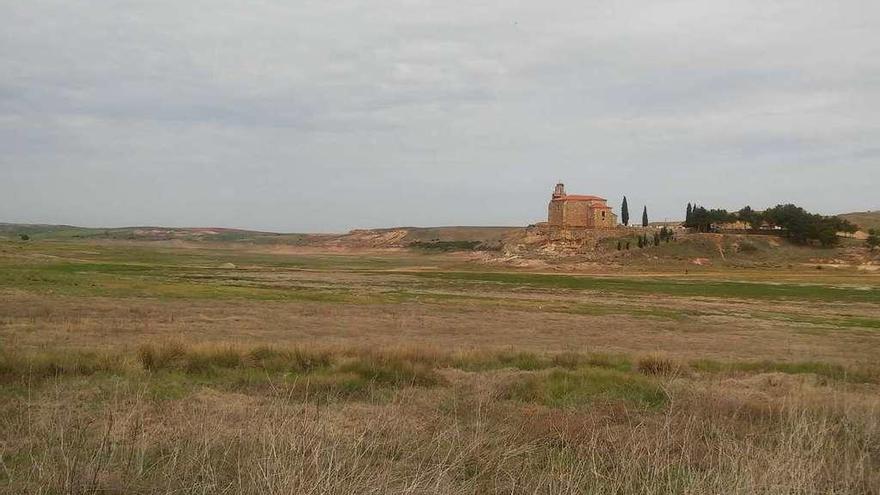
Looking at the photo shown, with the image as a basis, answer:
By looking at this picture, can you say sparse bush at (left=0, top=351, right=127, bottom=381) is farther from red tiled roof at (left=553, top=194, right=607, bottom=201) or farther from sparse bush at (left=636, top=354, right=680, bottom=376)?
red tiled roof at (left=553, top=194, right=607, bottom=201)

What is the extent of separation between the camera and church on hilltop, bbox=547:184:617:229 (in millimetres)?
120312

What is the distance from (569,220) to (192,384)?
376ft

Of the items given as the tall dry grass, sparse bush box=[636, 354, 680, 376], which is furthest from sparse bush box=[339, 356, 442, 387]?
sparse bush box=[636, 354, 680, 376]

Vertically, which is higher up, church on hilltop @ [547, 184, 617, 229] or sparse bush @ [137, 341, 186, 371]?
church on hilltop @ [547, 184, 617, 229]

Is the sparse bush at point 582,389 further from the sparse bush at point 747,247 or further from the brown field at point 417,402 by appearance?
the sparse bush at point 747,247

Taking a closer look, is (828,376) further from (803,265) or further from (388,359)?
(803,265)

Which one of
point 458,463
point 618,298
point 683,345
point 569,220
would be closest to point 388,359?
point 458,463

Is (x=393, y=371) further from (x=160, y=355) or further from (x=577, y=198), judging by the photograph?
(x=577, y=198)

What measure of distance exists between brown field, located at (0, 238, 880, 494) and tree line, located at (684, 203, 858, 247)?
220ft

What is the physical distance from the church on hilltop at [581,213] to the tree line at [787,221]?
14707mm

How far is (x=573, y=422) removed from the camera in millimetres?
8539

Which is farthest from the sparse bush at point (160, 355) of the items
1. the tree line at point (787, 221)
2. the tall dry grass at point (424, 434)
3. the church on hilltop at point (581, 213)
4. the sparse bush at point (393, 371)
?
the church on hilltop at point (581, 213)

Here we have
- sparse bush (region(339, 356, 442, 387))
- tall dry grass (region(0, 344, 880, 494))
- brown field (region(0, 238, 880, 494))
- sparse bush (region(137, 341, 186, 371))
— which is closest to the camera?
tall dry grass (region(0, 344, 880, 494))

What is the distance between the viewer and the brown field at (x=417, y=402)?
16.9ft
